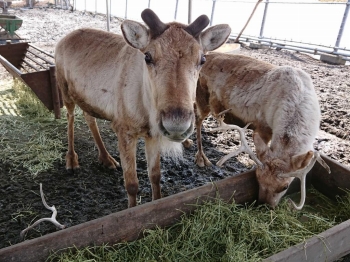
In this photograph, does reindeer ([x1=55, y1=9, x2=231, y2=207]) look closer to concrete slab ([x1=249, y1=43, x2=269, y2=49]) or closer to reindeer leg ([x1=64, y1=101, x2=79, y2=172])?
reindeer leg ([x1=64, y1=101, x2=79, y2=172])

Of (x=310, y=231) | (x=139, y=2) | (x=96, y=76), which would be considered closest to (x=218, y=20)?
(x=139, y=2)

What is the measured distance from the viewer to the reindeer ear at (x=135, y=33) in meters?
2.56

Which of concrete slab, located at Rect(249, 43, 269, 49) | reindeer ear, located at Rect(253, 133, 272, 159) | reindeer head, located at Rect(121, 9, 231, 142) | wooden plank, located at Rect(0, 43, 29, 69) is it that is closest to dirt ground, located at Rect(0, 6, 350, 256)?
reindeer ear, located at Rect(253, 133, 272, 159)

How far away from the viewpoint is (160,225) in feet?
9.08

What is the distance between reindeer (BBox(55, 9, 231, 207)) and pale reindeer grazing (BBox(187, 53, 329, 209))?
0.88m

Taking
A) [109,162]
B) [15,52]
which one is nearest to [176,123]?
[109,162]

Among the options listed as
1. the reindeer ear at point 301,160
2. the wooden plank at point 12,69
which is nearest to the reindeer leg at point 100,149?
the wooden plank at point 12,69

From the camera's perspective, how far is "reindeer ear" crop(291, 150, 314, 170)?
2729 millimetres

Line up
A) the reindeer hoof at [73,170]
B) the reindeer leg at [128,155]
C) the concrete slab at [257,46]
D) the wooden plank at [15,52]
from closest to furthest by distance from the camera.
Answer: the reindeer leg at [128,155], the reindeer hoof at [73,170], the wooden plank at [15,52], the concrete slab at [257,46]

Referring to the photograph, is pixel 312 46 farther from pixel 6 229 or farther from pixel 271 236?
pixel 6 229

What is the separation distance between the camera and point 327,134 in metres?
5.41

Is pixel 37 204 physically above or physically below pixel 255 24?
below

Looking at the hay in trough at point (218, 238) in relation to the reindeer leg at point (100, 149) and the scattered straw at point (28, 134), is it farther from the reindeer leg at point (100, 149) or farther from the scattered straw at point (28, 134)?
the scattered straw at point (28, 134)

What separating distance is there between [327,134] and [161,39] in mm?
4079
